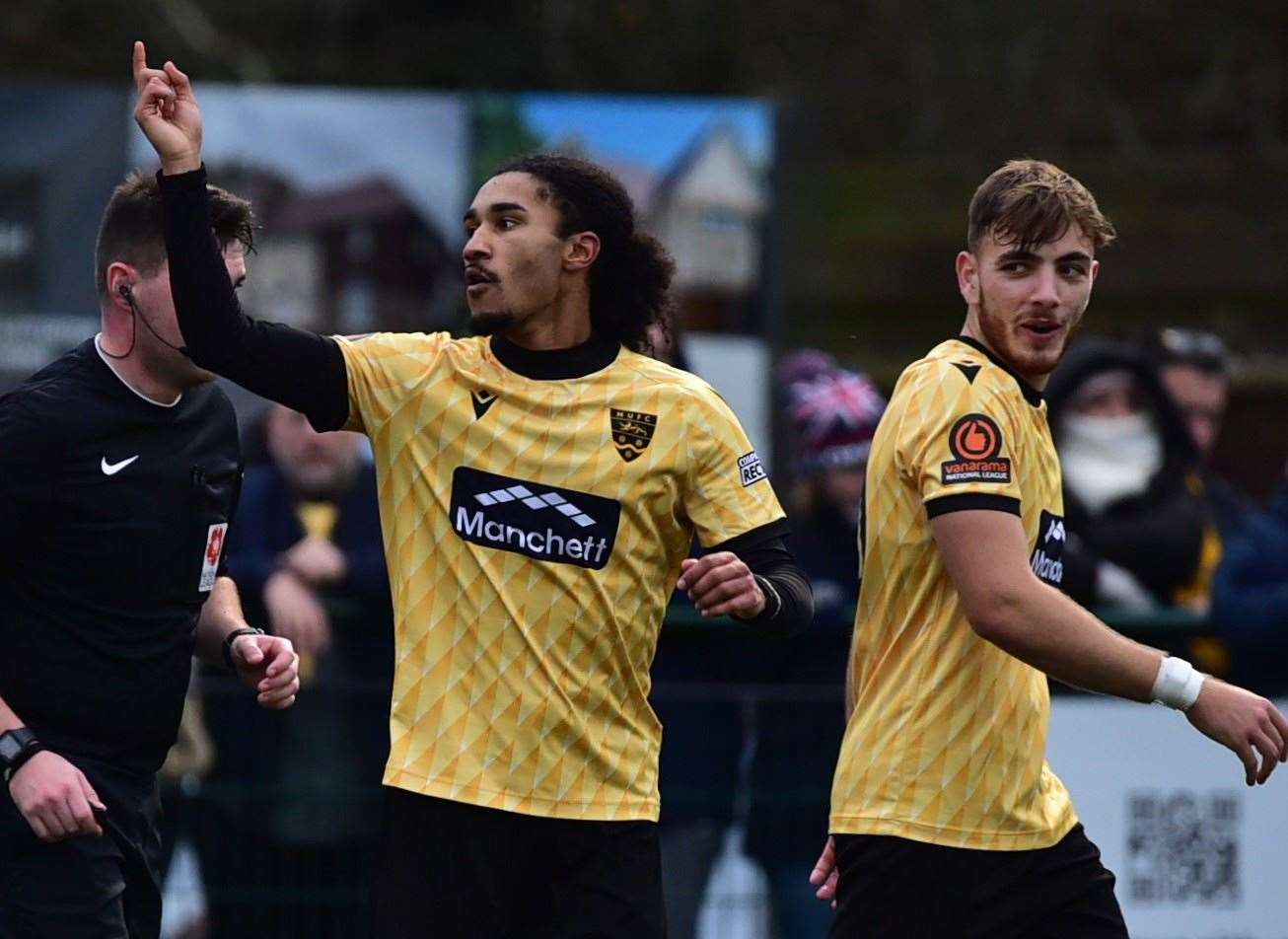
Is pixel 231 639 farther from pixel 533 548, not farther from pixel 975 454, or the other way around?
pixel 975 454

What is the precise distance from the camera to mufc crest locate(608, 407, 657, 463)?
194 inches

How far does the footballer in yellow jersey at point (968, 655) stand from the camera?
4.81 m

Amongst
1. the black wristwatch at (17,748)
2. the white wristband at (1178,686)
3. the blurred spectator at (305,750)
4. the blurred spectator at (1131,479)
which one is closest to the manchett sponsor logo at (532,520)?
the black wristwatch at (17,748)

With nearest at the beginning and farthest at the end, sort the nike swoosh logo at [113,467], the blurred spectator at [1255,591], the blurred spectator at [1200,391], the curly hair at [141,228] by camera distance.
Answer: the nike swoosh logo at [113,467]
the curly hair at [141,228]
the blurred spectator at [1255,591]
the blurred spectator at [1200,391]

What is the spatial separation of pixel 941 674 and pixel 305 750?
10.5 ft

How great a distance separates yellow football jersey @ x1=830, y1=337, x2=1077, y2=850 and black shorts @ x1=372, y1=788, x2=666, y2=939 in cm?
48

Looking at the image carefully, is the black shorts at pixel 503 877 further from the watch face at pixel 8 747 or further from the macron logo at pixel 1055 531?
the macron logo at pixel 1055 531

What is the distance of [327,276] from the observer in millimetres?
12062

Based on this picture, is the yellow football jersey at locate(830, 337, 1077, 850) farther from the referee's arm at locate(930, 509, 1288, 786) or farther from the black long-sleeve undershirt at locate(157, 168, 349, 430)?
the black long-sleeve undershirt at locate(157, 168, 349, 430)

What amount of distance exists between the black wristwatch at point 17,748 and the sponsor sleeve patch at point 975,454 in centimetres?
190

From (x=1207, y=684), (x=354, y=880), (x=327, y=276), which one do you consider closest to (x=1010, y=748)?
(x=1207, y=684)

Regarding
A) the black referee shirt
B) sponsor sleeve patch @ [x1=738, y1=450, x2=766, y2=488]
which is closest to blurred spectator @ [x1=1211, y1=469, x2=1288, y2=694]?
sponsor sleeve patch @ [x1=738, y1=450, x2=766, y2=488]

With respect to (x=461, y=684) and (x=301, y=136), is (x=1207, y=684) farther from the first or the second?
(x=301, y=136)

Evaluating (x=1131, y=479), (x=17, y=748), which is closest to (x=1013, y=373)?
(x=17, y=748)
